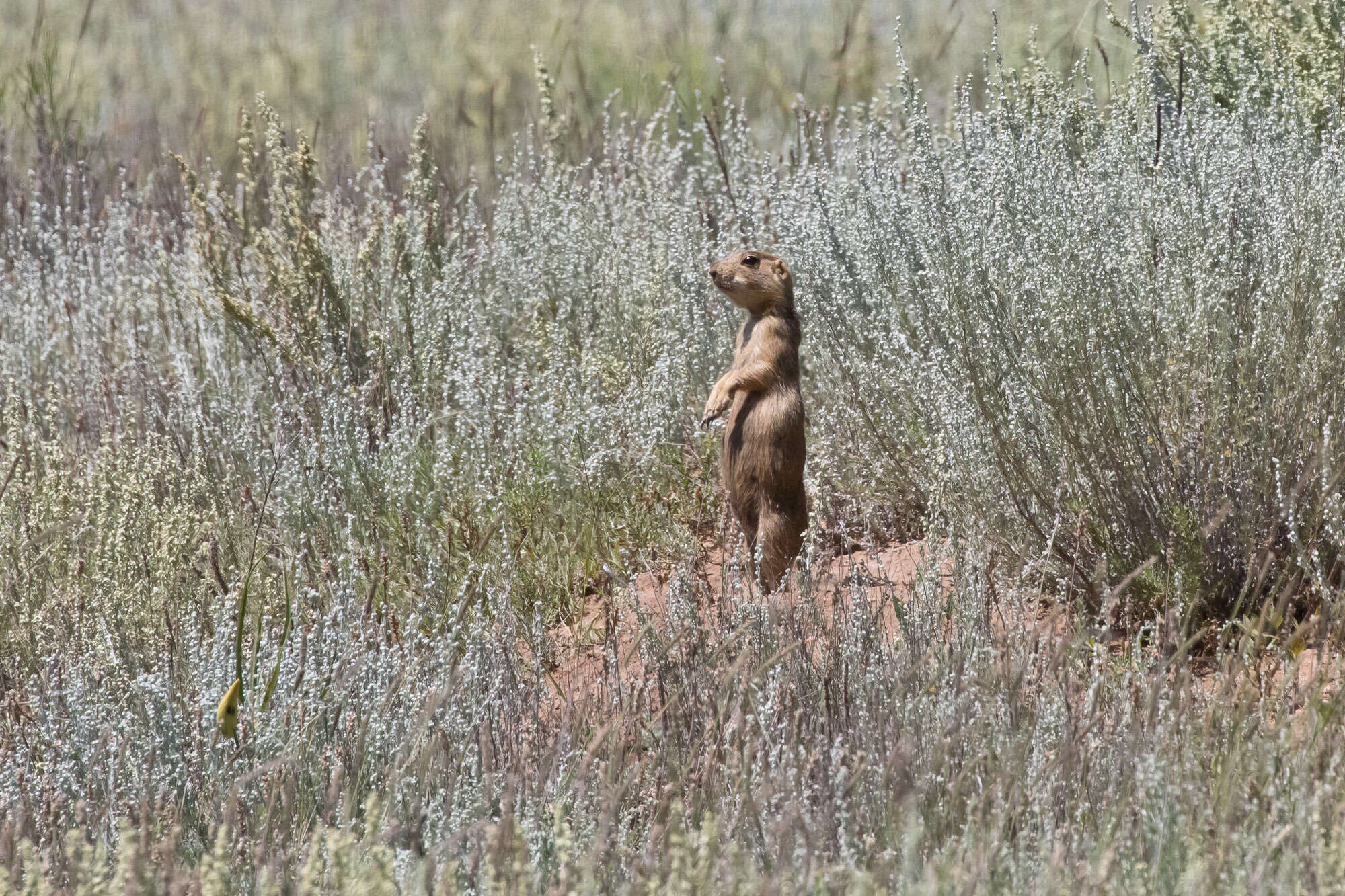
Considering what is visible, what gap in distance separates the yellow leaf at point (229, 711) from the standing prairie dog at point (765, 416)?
1.38 meters

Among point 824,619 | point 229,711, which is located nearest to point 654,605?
point 824,619

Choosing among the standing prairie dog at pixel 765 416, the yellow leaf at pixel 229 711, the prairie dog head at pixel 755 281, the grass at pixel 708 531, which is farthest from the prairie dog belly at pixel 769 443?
the yellow leaf at pixel 229 711

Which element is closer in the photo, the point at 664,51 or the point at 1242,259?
the point at 1242,259

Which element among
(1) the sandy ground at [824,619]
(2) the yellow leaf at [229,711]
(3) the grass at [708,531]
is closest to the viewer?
(3) the grass at [708,531]

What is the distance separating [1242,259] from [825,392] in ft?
4.85

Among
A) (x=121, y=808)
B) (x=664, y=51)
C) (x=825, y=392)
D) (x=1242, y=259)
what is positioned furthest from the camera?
(x=664, y=51)

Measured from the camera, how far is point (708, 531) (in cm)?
427

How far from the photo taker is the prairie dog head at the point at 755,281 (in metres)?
3.45

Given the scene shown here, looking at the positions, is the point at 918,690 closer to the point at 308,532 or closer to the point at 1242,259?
the point at 1242,259

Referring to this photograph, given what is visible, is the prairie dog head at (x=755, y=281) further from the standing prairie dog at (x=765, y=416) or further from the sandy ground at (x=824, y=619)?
the sandy ground at (x=824, y=619)

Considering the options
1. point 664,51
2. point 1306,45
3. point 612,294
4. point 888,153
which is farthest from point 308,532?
point 664,51

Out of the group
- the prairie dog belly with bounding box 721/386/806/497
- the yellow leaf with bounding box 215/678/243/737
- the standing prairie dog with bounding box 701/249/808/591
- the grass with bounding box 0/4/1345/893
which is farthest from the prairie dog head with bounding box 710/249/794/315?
the yellow leaf with bounding box 215/678/243/737

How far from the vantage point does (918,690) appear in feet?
8.50

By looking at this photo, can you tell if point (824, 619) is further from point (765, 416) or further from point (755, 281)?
point (755, 281)
